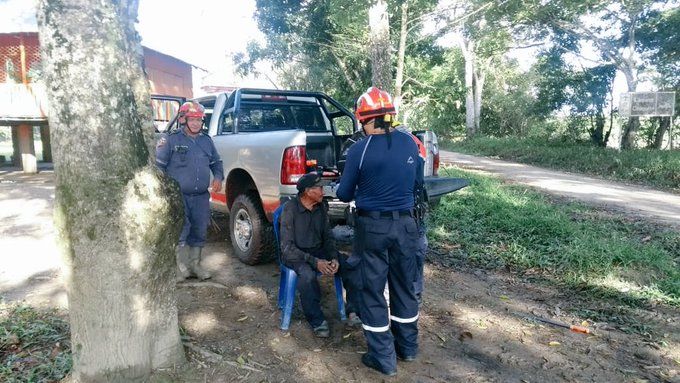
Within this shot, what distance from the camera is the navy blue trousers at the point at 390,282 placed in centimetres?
316

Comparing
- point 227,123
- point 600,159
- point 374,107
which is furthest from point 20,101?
point 600,159

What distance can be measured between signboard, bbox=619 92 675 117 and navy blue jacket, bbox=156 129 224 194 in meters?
13.7

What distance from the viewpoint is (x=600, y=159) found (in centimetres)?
1441

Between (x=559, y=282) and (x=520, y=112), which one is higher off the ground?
(x=520, y=112)

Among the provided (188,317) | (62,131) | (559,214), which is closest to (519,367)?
(188,317)

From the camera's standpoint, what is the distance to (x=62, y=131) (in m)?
2.57

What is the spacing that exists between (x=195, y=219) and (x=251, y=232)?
658 millimetres

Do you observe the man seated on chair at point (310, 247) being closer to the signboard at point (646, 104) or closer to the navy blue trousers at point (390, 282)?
the navy blue trousers at point (390, 282)

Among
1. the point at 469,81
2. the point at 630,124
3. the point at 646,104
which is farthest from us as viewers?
the point at 469,81

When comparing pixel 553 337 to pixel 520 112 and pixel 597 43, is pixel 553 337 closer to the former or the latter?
pixel 597 43

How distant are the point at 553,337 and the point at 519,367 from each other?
0.61 meters

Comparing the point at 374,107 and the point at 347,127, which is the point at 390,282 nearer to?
the point at 374,107

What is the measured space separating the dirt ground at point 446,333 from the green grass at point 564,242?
0.91ft

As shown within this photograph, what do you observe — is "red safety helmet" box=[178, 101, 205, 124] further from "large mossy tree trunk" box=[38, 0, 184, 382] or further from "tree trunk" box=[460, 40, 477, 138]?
"tree trunk" box=[460, 40, 477, 138]
